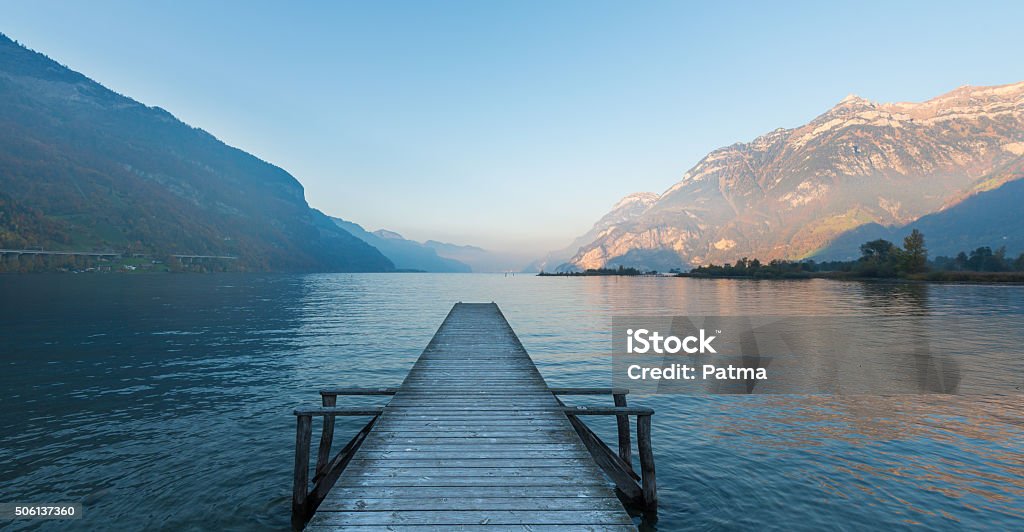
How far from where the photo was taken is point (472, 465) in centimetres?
860

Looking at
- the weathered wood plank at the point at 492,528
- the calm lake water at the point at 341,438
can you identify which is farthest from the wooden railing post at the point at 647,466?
the weathered wood plank at the point at 492,528

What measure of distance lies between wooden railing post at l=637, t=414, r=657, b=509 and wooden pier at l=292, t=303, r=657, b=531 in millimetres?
25

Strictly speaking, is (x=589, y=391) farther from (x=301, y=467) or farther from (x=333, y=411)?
(x=301, y=467)

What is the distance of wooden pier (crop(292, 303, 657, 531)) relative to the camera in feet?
22.3

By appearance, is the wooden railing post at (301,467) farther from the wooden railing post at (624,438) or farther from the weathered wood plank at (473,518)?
the wooden railing post at (624,438)

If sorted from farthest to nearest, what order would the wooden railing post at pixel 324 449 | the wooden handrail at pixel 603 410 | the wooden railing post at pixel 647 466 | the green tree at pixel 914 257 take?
the green tree at pixel 914 257 < the wooden railing post at pixel 324 449 < the wooden handrail at pixel 603 410 < the wooden railing post at pixel 647 466

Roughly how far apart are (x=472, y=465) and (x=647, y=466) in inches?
207

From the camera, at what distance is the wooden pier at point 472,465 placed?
6.79 metres

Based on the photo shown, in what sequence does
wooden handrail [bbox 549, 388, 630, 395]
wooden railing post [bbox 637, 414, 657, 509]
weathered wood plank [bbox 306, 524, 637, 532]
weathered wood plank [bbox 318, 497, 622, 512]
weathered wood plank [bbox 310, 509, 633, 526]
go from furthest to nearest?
wooden handrail [bbox 549, 388, 630, 395], wooden railing post [bbox 637, 414, 657, 509], weathered wood plank [bbox 318, 497, 622, 512], weathered wood plank [bbox 310, 509, 633, 526], weathered wood plank [bbox 306, 524, 637, 532]

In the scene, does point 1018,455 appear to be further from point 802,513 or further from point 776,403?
point 802,513

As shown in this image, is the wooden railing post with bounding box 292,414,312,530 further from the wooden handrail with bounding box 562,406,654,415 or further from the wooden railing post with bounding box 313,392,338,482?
the wooden handrail with bounding box 562,406,654,415

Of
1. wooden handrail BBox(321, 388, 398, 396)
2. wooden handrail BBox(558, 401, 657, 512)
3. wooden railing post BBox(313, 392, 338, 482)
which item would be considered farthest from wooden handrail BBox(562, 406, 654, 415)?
wooden railing post BBox(313, 392, 338, 482)

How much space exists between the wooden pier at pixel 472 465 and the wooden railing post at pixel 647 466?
1.0 inches

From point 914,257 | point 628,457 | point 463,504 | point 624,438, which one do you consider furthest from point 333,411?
point 914,257
